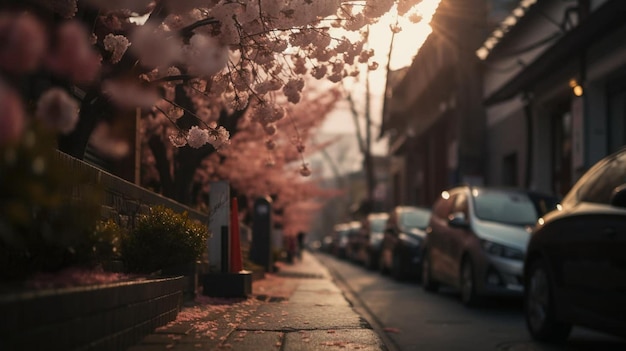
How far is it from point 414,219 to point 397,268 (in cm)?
153

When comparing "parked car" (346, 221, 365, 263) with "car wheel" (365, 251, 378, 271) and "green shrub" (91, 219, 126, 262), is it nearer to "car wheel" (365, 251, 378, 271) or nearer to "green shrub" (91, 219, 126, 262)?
"car wheel" (365, 251, 378, 271)

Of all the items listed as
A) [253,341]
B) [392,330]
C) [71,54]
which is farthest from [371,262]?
[71,54]

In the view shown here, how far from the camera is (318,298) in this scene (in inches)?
430

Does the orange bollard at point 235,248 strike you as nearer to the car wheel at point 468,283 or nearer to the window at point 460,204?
the car wheel at point 468,283

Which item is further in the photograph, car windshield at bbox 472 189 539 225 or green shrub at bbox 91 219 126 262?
car windshield at bbox 472 189 539 225

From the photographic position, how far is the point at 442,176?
127ft

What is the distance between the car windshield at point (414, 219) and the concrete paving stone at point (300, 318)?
33.0 feet

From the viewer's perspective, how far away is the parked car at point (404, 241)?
1828 centimetres

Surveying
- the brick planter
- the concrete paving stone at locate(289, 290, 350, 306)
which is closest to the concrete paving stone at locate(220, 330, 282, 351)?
the brick planter

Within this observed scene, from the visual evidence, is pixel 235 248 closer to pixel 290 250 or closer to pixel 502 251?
pixel 502 251

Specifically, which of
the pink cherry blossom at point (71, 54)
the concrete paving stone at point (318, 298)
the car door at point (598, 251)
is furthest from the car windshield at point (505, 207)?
the pink cherry blossom at point (71, 54)

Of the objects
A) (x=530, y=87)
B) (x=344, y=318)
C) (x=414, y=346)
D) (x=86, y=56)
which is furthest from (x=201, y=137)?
(x=530, y=87)

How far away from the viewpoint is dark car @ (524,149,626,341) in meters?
6.56

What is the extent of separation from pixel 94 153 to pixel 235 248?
301cm
